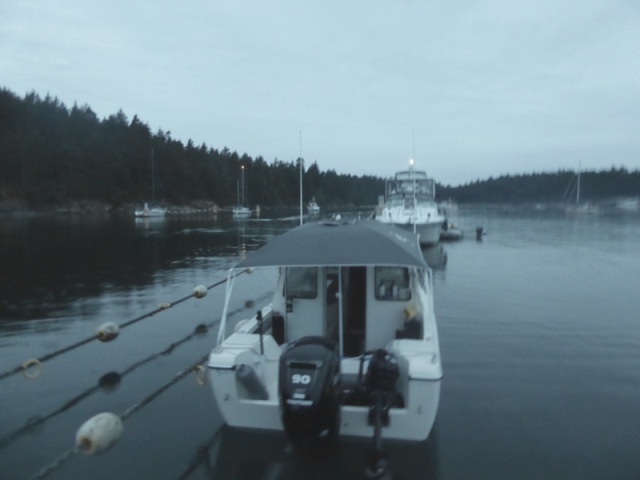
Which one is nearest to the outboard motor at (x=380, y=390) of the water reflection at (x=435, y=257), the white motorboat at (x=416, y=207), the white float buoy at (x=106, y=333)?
the white float buoy at (x=106, y=333)

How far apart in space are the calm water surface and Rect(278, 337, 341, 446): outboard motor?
1090 millimetres

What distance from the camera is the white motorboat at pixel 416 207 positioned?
2817cm

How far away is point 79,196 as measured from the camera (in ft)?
275

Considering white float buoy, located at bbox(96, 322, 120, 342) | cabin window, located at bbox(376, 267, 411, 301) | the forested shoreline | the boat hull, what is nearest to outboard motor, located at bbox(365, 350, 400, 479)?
the boat hull

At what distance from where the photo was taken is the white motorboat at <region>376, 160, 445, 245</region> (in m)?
28.2

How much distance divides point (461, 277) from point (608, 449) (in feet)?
43.6

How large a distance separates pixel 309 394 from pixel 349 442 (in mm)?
1625

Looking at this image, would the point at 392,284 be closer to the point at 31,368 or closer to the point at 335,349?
the point at 335,349

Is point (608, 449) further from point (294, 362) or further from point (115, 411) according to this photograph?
point (115, 411)

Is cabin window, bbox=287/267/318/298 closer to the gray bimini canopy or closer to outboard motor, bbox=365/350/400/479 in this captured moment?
the gray bimini canopy

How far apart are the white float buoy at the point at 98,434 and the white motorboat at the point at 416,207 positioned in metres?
20.7

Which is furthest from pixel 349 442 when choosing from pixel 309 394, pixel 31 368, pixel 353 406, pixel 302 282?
pixel 31 368

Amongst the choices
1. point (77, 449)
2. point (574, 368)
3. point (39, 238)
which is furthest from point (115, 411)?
point (39, 238)

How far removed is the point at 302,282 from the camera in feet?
24.0
